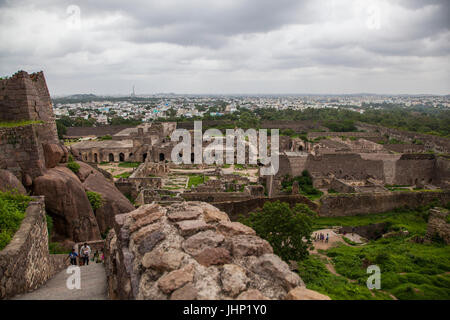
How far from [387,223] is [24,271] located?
69.5 feet

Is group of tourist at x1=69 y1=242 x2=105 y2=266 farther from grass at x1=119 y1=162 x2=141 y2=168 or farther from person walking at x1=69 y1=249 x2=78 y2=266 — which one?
grass at x1=119 y1=162 x2=141 y2=168

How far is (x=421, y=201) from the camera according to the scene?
918 inches

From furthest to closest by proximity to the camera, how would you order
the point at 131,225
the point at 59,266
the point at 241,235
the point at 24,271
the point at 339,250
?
the point at 339,250
the point at 59,266
the point at 24,271
the point at 131,225
the point at 241,235

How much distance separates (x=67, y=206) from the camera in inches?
509

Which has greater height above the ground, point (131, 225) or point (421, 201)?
point (131, 225)

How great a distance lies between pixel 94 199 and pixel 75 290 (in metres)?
8.29

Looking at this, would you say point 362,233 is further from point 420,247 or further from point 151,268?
point 151,268

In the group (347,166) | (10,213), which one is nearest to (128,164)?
(347,166)

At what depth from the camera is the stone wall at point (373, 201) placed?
74.1ft

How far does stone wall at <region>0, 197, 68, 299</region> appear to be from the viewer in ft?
20.4

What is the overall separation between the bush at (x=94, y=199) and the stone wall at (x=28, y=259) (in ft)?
14.2
